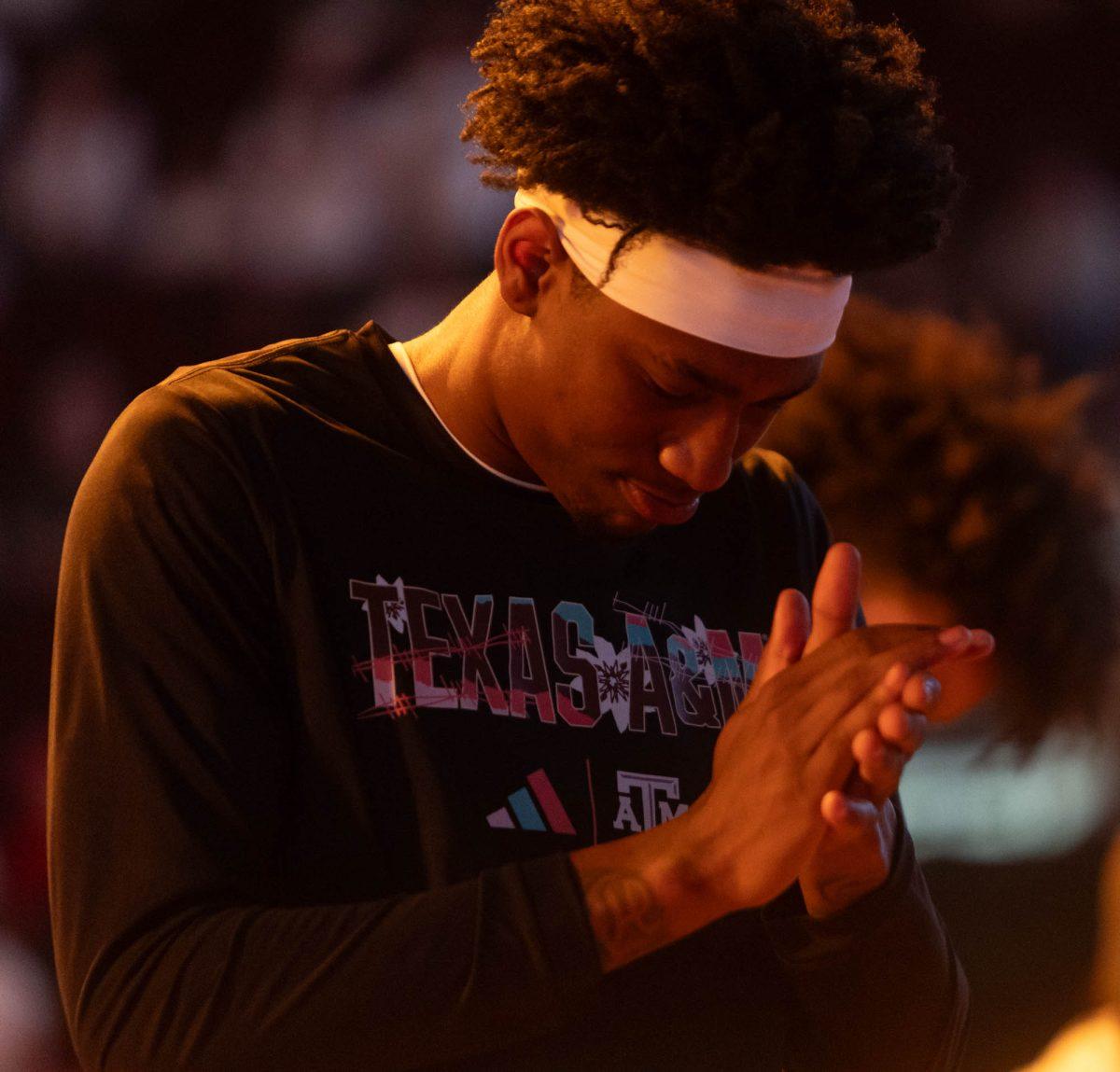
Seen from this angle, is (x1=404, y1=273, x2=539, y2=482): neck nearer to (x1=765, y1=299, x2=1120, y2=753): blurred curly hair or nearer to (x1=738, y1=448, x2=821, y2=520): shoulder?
(x1=738, y1=448, x2=821, y2=520): shoulder

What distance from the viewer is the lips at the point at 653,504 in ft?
4.59

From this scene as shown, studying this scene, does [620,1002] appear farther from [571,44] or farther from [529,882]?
[571,44]

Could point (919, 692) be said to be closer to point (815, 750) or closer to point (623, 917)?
point (815, 750)

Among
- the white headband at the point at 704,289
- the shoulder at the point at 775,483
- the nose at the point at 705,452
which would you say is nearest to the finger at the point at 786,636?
the nose at the point at 705,452

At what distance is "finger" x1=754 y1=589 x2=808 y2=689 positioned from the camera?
4.37ft

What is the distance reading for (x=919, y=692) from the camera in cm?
118

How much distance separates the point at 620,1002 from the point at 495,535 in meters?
0.44

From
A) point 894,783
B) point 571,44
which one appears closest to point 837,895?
point 894,783

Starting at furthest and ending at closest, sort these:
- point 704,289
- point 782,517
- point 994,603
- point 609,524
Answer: point 994,603 < point 782,517 < point 609,524 < point 704,289

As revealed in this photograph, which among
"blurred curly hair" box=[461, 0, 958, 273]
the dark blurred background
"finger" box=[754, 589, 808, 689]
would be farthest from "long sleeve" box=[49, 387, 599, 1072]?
the dark blurred background

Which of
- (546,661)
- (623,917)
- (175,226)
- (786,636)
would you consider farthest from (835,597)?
(175,226)

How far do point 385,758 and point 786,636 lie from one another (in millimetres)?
371

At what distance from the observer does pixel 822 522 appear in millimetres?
1737

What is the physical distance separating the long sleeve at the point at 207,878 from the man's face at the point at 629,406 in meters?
0.31
